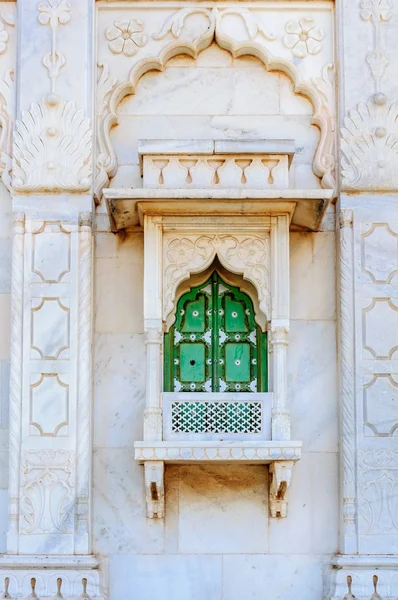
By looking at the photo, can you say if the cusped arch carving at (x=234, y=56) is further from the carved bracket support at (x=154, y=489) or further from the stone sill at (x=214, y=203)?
the carved bracket support at (x=154, y=489)

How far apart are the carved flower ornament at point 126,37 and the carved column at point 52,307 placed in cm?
23

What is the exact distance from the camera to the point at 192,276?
11.9 metres

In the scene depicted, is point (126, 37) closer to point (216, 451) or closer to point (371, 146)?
point (371, 146)

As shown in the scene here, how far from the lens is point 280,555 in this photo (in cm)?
1161

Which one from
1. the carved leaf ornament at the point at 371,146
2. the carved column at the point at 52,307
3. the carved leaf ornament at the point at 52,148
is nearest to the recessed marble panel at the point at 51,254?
the carved column at the point at 52,307

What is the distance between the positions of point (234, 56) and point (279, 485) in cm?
344

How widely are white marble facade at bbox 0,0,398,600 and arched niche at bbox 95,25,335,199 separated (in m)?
0.02

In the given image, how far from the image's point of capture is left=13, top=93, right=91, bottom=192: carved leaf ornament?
39.2 ft

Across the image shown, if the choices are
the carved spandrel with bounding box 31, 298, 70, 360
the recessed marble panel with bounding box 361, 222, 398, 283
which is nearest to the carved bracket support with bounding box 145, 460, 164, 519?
the carved spandrel with bounding box 31, 298, 70, 360

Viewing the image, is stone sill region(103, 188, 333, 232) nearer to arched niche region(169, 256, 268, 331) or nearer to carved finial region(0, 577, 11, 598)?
arched niche region(169, 256, 268, 331)

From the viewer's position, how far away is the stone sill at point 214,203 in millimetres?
11508

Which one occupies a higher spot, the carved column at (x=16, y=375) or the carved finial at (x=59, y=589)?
the carved column at (x=16, y=375)

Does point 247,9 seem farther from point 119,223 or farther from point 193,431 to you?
→ point 193,431

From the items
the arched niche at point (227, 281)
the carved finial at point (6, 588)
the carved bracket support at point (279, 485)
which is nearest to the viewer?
the carved finial at point (6, 588)
